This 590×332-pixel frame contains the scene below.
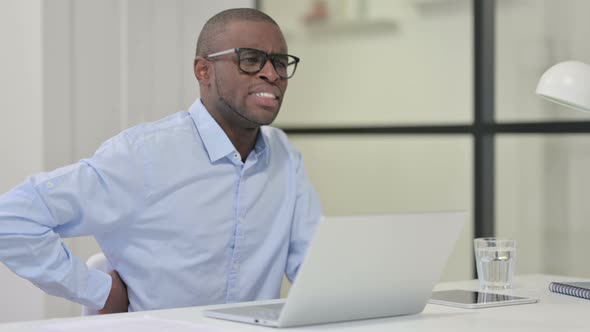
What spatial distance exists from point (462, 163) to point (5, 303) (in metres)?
1.71

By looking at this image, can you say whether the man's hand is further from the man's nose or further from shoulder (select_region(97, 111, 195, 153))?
the man's nose

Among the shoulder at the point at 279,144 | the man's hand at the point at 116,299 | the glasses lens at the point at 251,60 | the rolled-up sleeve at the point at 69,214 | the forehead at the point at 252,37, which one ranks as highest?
the forehead at the point at 252,37

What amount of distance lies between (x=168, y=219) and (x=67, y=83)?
4.72 ft

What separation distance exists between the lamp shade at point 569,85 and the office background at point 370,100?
1141 millimetres

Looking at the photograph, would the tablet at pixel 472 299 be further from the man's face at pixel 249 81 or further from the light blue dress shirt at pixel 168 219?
the man's face at pixel 249 81

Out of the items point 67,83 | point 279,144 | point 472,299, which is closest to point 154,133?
point 279,144

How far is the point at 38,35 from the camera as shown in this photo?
324cm

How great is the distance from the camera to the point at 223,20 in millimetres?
2213

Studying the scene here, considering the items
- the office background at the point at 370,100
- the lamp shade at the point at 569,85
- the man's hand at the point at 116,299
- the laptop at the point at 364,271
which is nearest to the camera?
the laptop at the point at 364,271

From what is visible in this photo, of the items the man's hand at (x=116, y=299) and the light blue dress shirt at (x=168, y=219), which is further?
the man's hand at (x=116, y=299)

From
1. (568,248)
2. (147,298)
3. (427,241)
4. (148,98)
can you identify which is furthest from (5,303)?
(427,241)

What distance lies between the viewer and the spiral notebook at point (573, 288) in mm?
1898

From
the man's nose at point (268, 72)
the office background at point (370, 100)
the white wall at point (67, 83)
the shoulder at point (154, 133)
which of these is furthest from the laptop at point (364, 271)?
the white wall at point (67, 83)

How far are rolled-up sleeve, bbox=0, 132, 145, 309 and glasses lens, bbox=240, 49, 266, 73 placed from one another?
1.06ft
